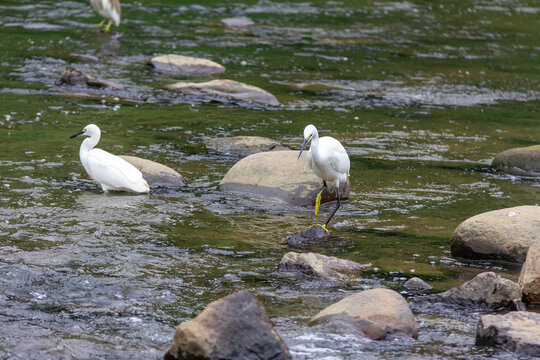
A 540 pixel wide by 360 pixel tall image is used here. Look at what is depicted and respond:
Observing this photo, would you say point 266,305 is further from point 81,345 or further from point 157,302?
point 81,345

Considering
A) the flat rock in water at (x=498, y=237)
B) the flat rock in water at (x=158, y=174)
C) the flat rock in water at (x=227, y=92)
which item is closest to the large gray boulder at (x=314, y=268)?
the flat rock in water at (x=498, y=237)

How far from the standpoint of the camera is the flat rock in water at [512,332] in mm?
5035

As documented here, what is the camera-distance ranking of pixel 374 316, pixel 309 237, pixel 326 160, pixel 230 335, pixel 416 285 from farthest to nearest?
pixel 326 160
pixel 309 237
pixel 416 285
pixel 374 316
pixel 230 335

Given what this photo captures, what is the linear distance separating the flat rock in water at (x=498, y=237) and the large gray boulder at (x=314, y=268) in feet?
3.78

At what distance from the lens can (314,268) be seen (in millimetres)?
6359

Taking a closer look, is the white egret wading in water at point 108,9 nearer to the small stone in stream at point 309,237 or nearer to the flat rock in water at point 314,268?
the small stone in stream at point 309,237

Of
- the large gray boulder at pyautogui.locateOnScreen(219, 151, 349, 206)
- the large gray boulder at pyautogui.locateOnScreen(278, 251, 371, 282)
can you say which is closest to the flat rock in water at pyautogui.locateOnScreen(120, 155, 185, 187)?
the large gray boulder at pyautogui.locateOnScreen(219, 151, 349, 206)

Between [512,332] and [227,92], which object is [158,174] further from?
[512,332]

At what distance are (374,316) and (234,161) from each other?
5.21 metres

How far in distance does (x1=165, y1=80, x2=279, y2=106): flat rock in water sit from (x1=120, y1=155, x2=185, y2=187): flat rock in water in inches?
178

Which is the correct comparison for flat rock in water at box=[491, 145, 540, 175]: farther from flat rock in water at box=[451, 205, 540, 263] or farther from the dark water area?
flat rock in water at box=[451, 205, 540, 263]

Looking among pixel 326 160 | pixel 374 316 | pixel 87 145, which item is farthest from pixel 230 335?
pixel 87 145

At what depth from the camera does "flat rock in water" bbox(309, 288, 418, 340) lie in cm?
525

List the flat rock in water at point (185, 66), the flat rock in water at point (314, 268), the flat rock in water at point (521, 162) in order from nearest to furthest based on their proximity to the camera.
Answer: the flat rock in water at point (314, 268) < the flat rock in water at point (521, 162) < the flat rock in water at point (185, 66)
